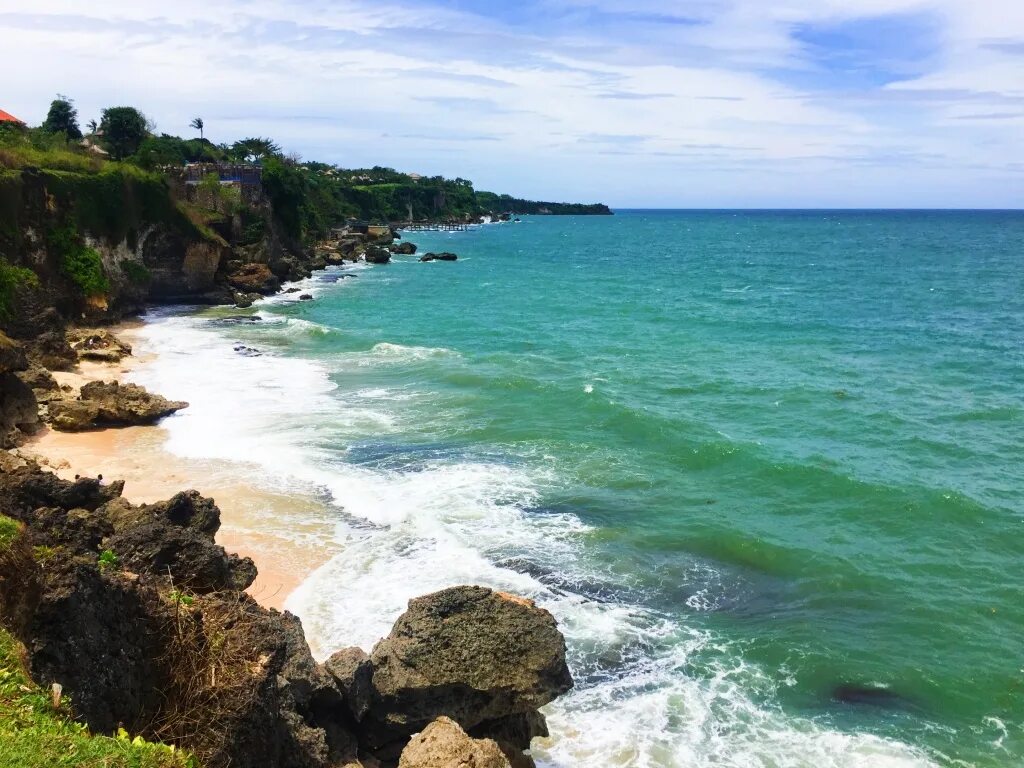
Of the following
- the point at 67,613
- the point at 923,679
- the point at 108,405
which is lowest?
the point at 923,679

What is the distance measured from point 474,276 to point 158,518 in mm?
65089

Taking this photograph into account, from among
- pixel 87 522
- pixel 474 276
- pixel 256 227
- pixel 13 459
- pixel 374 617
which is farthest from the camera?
pixel 474 276

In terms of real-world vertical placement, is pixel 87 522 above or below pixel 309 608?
above

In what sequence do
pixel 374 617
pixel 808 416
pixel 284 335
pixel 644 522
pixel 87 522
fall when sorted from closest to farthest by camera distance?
pixel 87 522 → pixel 374 617 → pixel 644 522 → pixel 808 416 → pixel 284 335

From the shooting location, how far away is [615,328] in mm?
47375

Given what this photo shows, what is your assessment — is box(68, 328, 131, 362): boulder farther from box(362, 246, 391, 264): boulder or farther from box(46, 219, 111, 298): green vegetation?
box(362, 246, 391, 264): boulder

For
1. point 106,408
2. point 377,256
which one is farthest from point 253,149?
point 106,408

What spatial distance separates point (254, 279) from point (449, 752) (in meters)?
54.7

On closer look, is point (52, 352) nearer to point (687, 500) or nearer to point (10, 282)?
point (10, 282)

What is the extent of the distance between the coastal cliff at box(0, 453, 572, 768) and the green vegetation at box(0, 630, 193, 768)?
0.64 ft

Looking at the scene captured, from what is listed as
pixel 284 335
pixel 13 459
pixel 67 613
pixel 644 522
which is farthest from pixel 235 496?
pixel 284 335

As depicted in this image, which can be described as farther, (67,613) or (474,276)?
(474,276)

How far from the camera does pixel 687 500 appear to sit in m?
21.6

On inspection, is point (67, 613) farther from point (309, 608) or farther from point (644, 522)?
point (644, 522)
